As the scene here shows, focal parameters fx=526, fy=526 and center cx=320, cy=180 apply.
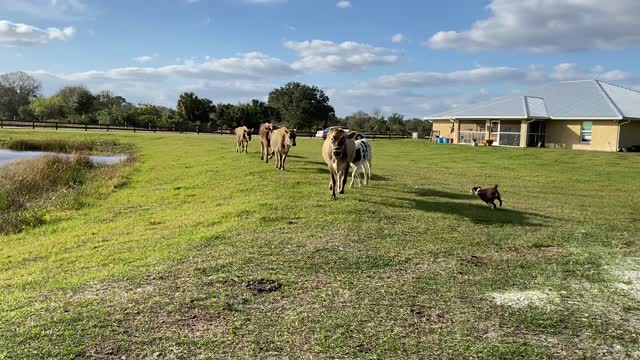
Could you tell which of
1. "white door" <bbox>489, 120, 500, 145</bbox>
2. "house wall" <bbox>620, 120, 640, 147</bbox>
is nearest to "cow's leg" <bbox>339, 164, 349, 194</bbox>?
"house wall" <bbox>620, 120, 640, 147</bbox>

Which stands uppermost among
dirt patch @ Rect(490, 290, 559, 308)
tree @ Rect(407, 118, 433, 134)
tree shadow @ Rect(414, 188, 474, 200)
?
tree @ Rect(407, 118, 433, 134)

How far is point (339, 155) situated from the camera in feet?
37.6

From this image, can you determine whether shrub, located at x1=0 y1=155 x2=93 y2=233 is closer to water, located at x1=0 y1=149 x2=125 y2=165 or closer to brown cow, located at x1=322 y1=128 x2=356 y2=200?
water, located at x1=0 y1=149 x2=125 y2=165

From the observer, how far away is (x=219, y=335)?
15.3 ft

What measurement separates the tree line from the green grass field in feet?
172

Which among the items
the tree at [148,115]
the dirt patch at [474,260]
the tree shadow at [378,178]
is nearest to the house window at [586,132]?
the tree shadow at [378,178]

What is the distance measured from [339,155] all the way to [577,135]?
31.3 metres

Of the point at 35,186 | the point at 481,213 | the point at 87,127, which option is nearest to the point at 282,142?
the point at 481,213

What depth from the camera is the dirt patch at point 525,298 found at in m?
5.52

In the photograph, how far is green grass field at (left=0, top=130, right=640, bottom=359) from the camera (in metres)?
4.56

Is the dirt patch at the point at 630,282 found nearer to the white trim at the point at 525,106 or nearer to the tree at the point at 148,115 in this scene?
the white trim at the point at 525,106

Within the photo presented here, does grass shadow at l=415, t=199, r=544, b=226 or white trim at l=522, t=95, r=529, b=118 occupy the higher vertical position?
white trim at l=522, t=95, r=529, b=118

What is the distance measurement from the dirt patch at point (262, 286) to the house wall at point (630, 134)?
35.7 m

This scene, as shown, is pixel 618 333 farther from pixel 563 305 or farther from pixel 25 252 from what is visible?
pixel 25 252
